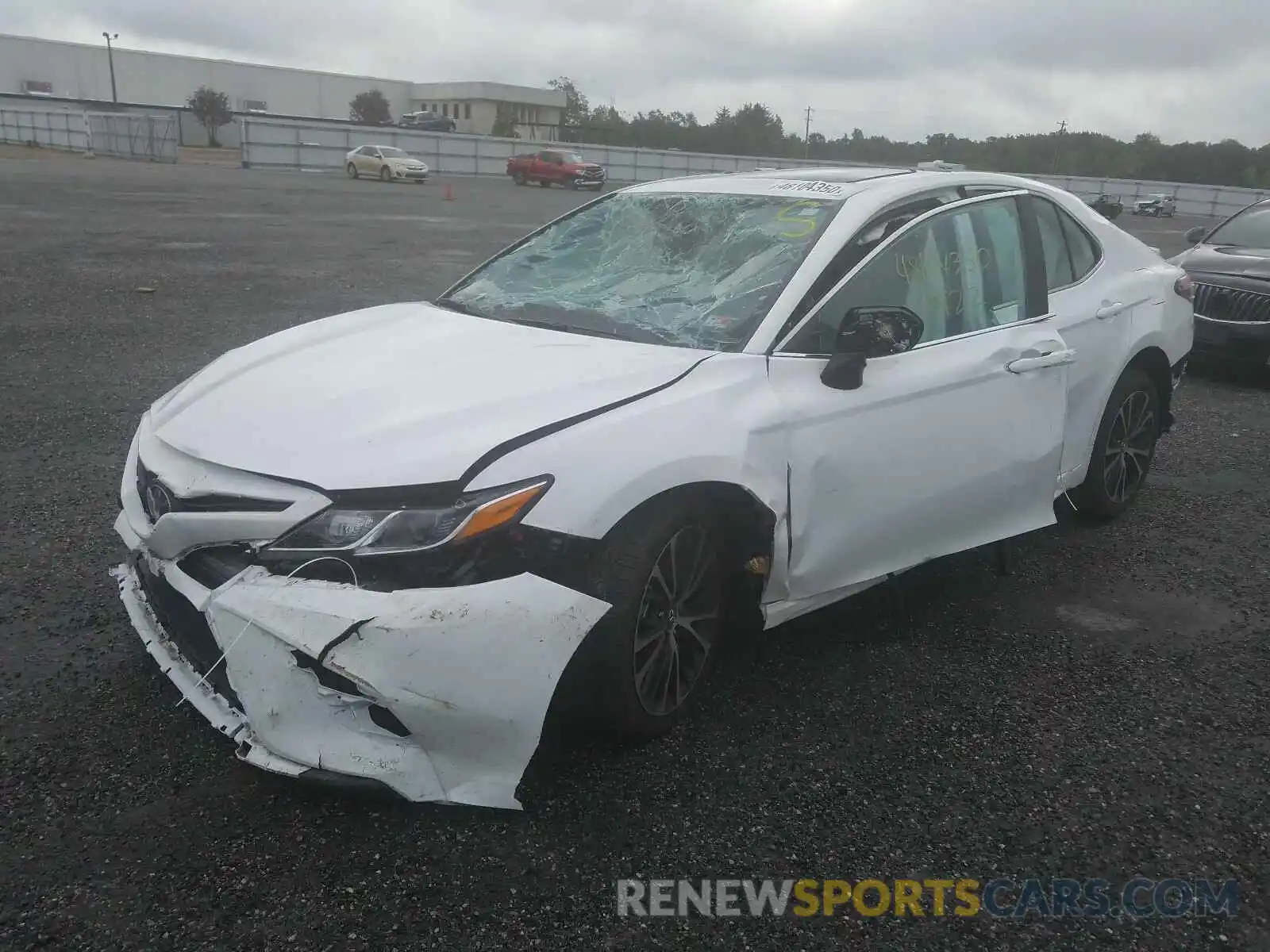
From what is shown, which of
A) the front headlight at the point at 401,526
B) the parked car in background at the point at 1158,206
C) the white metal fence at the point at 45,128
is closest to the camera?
the front headlight at the point at 401,526

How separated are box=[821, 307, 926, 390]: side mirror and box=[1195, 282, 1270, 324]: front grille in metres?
6.39

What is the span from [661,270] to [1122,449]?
105 inches

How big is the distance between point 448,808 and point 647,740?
0.63 metres

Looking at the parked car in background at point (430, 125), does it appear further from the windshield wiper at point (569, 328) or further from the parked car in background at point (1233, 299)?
the windshield wiper at point (569, 328)

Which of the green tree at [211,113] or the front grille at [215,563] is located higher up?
the green tree at [211,113]

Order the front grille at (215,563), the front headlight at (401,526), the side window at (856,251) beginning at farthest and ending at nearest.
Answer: the side window at (856,251), the front grille at (215,563), the front headlight at (401,526)

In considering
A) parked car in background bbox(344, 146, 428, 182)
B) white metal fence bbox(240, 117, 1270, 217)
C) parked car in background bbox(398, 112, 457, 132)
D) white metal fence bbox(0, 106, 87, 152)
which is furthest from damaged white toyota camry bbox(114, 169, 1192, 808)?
parked car in background bbox(398, 112, 457, 132)

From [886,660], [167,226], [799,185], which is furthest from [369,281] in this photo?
[886,660]

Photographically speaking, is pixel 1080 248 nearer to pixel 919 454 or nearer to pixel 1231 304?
pixel 919 454

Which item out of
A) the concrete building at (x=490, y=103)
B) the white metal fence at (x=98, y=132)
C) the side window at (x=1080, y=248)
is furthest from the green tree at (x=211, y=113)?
the side window at (x=1080, y=248)

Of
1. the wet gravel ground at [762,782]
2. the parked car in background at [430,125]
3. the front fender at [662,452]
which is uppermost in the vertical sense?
the parked car in background at [430,125]

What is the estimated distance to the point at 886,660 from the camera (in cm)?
381

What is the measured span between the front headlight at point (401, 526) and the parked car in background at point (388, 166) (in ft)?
128

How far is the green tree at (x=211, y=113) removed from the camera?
2697 inches
